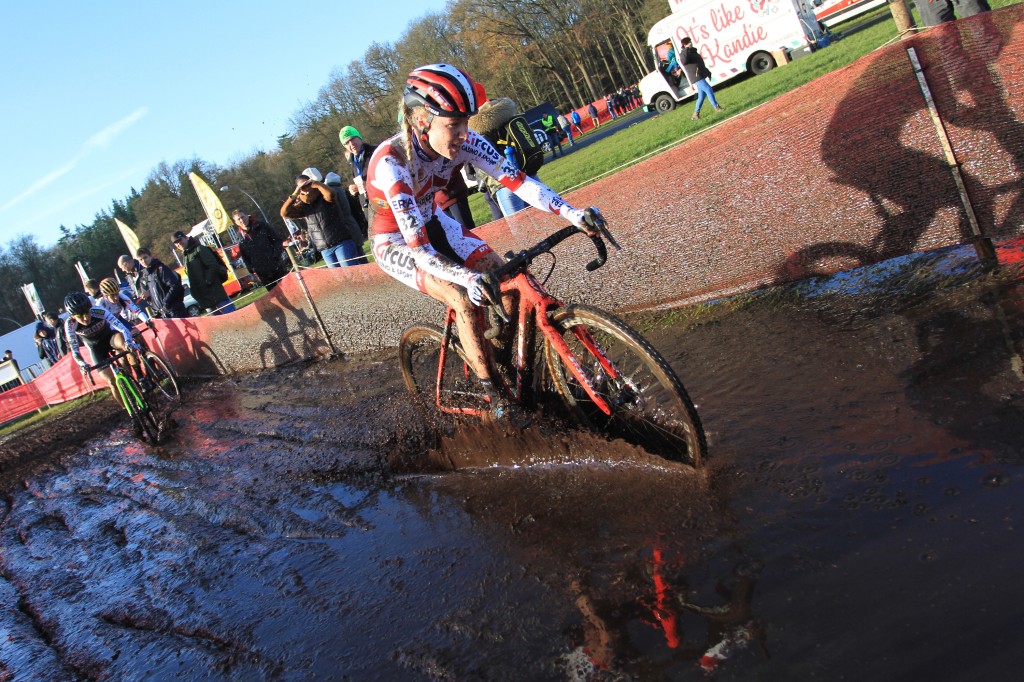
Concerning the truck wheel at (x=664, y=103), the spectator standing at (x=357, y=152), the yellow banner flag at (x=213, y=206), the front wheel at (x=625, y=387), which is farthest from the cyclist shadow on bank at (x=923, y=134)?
the yellow banner flag at (x=213, y=206)

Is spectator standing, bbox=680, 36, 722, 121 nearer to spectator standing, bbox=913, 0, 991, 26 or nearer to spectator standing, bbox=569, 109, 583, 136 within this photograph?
spectator standing, bbox=913, 0, 991, 26

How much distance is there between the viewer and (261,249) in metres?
13.5

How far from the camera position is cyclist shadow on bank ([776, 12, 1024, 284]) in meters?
5.31

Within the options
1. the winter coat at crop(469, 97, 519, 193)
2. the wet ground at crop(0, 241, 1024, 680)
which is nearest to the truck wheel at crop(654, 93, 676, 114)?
the winter coat at crop(469, 97, 519, 193)

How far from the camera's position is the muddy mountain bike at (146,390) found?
10.8 meters

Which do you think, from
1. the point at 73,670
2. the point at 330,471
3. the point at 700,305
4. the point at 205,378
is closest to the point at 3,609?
the point at 73,670

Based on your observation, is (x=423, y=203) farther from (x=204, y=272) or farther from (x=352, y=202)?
(x=204, y=272)

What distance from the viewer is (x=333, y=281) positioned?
36.1 feet

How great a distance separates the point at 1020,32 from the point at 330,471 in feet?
19.2

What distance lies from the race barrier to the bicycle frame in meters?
2.91

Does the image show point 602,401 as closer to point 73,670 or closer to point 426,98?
point 426,98

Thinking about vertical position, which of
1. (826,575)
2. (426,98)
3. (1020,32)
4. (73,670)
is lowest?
(826,575)

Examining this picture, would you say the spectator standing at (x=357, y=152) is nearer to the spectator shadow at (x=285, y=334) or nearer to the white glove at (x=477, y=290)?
the spectator shadow at (x=285, y=334)

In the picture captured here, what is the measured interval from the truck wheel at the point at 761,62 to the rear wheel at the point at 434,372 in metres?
24.1
